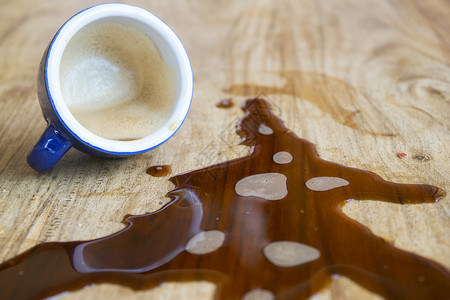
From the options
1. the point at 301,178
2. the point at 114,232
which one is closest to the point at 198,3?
the point at 301,178

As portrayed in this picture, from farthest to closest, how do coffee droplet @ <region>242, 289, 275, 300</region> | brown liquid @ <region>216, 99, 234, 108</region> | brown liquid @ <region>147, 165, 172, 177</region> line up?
brown liquid @ <region>216, 99, 234, 108</region>
brown liquid @ <region>147, 165, 172, 177</region>
coffee droplet @ <region>242, 289, 275, 300</region>

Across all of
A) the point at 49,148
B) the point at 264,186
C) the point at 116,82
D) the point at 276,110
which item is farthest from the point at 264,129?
the point at 49,148

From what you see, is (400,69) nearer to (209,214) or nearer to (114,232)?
(209,214)

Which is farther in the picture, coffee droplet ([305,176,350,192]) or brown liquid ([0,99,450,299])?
coffee droplet ([305,176,350,192])

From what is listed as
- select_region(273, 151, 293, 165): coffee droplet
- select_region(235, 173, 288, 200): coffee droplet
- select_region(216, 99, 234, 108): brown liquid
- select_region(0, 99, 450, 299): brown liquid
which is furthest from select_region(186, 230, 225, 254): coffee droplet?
select_region(216, 99, 234, 108): brown liquid

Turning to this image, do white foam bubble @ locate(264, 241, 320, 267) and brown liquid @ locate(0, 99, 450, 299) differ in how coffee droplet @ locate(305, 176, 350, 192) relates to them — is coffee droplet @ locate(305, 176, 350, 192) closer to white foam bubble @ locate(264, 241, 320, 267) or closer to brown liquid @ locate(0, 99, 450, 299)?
brown liquid @ locate(0, 99, 450, 299)

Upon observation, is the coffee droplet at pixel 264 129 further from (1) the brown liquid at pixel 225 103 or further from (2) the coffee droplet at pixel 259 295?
(2) the coffee droplet at pixel 259 295
